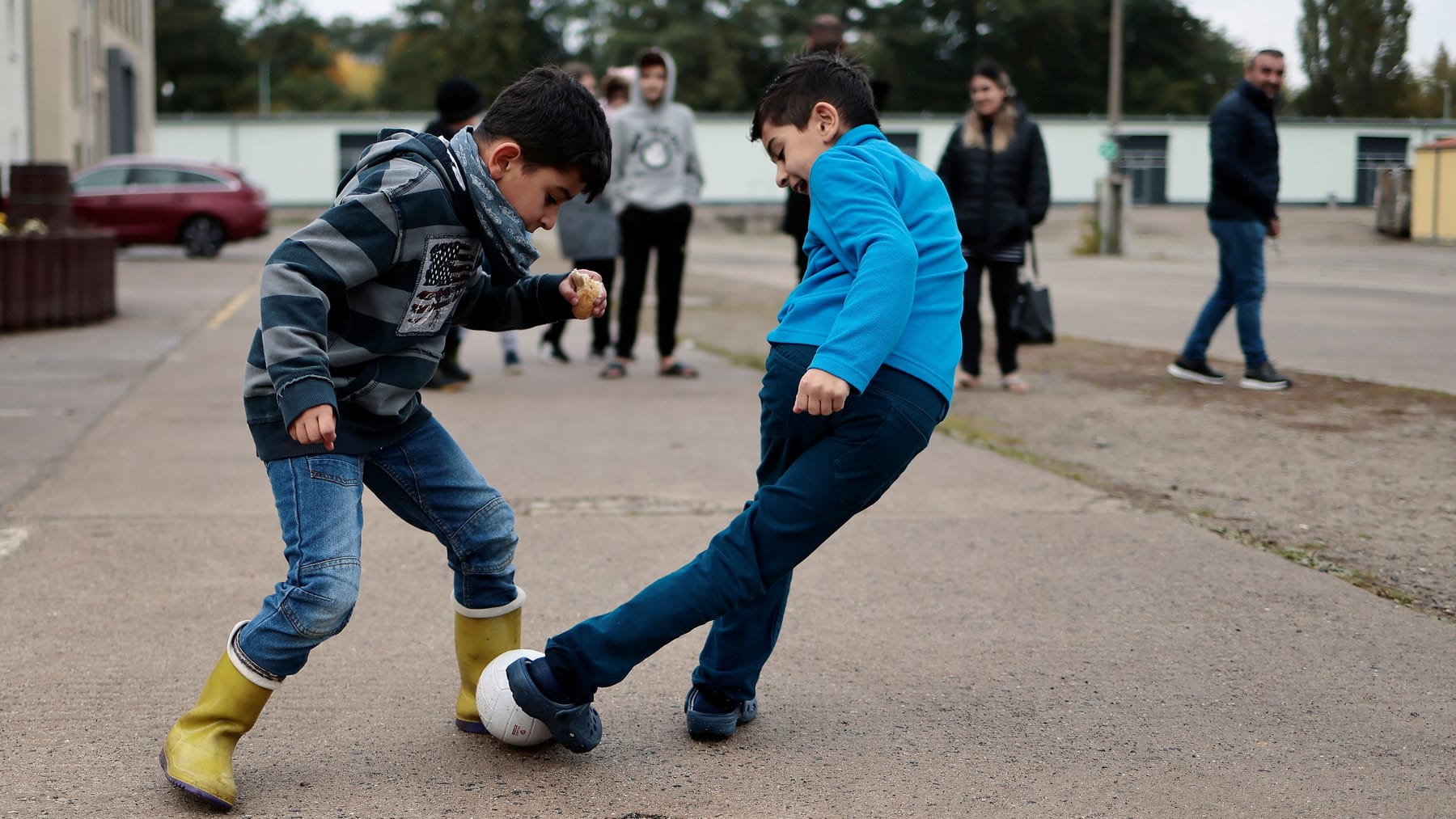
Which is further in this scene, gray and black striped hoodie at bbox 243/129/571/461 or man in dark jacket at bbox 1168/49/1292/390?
man in dark jacket at bbox 1168/49/1292/390

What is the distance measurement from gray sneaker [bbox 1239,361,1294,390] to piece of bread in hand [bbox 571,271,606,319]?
628cm

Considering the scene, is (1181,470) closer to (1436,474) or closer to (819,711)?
(1436,474)

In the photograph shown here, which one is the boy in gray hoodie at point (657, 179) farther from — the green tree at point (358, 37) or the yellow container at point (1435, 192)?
the green tree at point (358, 37)

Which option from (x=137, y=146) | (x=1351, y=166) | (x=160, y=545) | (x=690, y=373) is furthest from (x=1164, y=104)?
(x=160, y=545)

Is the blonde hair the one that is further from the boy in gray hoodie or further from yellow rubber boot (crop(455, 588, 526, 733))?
yellow rubber boot (crop(455, 588, 526, 733))

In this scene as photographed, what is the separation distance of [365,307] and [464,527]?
53 cm

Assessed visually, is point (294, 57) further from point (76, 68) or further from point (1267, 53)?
point (1267, 53)

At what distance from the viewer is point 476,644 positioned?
10.2 feet

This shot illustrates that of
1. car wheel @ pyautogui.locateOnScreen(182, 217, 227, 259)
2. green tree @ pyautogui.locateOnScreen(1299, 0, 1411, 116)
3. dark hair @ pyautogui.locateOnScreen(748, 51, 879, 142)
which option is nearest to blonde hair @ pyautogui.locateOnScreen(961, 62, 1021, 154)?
dark hair @ pyautogui.locateOnScreen(748, 51, 879, 142)

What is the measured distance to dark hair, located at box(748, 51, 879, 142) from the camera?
285 cm

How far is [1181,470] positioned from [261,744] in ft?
13.7

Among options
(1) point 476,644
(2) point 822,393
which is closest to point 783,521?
(2) point 822,393

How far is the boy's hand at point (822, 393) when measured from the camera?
2.59 meters

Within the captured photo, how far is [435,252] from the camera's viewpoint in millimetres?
2711
